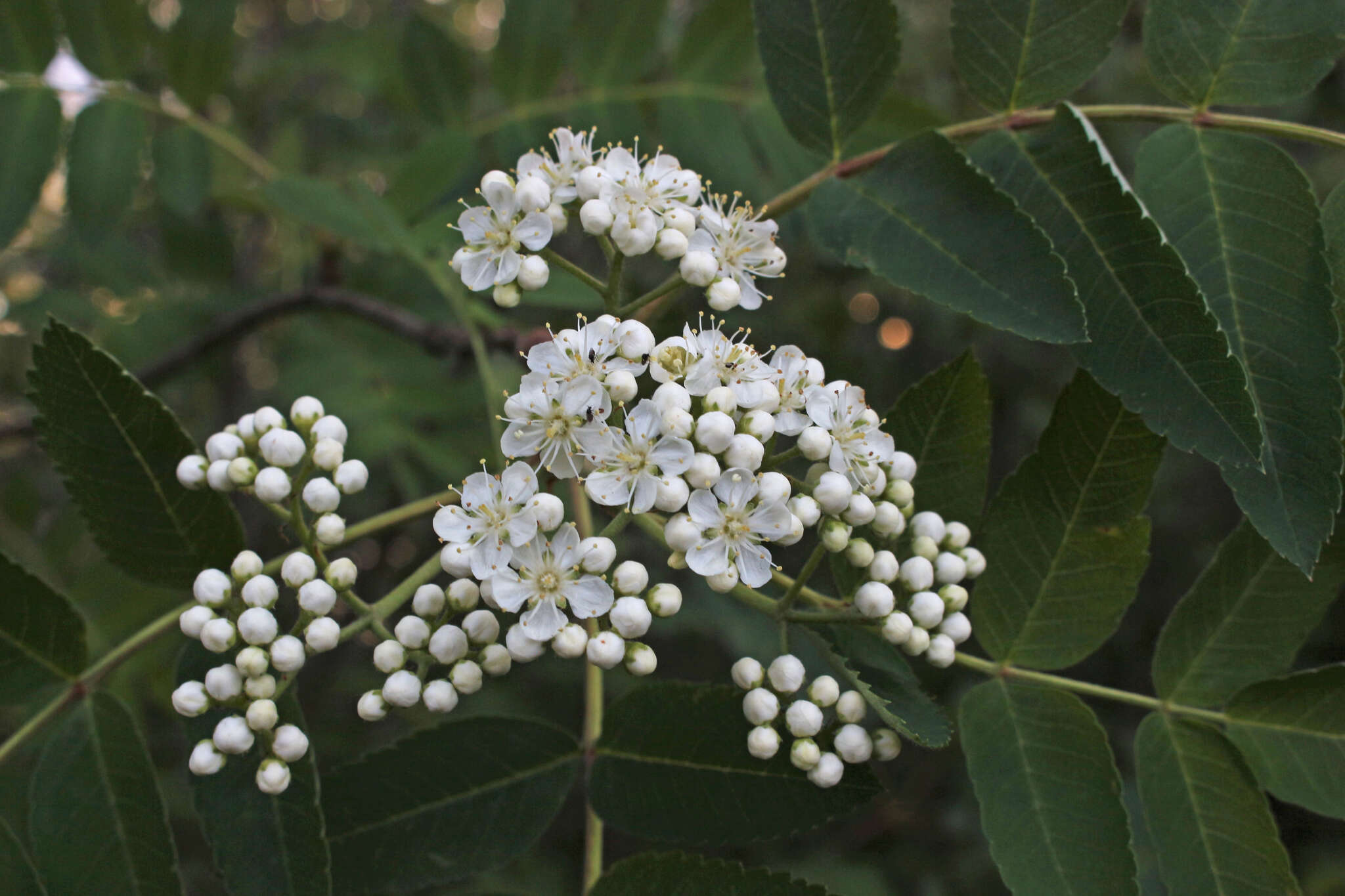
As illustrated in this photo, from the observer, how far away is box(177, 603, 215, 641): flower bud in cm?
152

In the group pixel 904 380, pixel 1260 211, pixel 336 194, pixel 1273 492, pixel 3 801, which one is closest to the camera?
pixel 1273 492

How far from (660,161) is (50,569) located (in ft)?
8.90

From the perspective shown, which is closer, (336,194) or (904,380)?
(336,194)

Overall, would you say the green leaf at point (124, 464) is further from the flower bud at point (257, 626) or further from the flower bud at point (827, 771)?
the flower bud at point (827, 771)

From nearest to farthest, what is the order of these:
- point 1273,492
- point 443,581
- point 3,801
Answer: point 1273,492, point 3,801, point 443,581

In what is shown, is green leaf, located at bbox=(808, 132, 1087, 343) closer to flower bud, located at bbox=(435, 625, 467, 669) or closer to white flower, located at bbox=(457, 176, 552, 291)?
white flower, located at bbox=(457, 176, 552, 291)

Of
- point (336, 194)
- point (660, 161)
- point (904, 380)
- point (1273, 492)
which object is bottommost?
point (904, 380)

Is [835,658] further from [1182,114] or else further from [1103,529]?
[1182,114]

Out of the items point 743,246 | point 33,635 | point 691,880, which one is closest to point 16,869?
point 33,635

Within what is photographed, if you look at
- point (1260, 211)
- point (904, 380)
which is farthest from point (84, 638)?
point (904, 380)

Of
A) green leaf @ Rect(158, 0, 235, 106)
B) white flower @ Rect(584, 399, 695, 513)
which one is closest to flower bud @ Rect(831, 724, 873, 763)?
white flower @ Rect(584, 399, 695, 513)

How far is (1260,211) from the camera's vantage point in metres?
1.60

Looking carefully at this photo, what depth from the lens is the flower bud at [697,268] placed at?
169 cm

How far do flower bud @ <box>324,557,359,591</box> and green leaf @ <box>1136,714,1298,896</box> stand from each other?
Answer: 1376 mm
